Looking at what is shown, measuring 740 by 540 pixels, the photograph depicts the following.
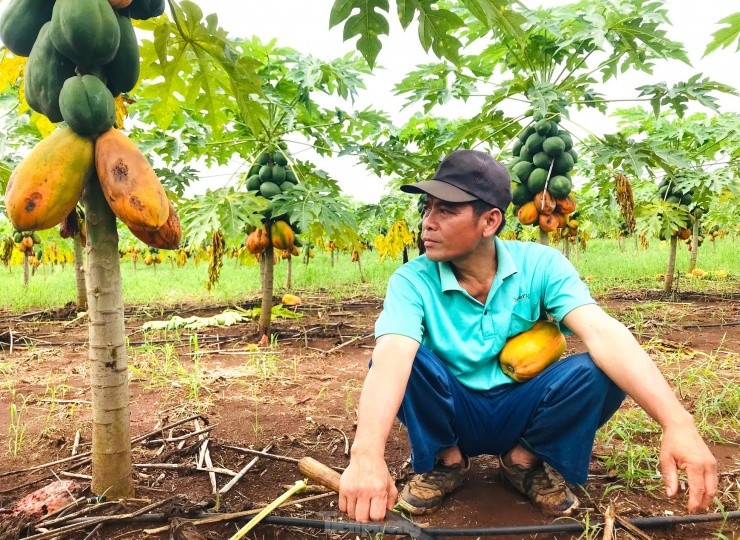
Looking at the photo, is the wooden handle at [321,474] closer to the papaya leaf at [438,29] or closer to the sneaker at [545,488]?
the sneaker at [545,488]

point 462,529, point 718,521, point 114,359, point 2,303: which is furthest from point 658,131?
point 2,303

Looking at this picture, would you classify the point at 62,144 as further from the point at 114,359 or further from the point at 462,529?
the point at 462,529

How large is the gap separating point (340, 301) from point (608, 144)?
487 centimetres

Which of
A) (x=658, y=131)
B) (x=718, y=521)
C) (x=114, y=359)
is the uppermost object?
(x=658, y=131)

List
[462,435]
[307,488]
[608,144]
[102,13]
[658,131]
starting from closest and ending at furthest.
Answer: [102,13] < [307,488] < [462,435] < [608,144] < [658,131]

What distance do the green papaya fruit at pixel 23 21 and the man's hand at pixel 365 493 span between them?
56.6 inches

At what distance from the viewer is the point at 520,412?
1.97m

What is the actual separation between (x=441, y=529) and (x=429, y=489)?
0.29 m

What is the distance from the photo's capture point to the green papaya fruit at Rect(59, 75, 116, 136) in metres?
1.40

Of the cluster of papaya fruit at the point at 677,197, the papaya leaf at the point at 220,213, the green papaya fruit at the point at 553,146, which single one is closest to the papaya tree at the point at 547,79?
the green papaya fruit at the point at 553,146

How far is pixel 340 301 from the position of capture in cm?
809

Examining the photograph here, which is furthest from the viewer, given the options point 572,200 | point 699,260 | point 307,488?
point 699,260

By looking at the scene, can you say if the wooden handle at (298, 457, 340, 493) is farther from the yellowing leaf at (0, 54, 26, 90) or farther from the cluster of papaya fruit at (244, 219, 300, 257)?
the cluster of papaya fruit at (244, 219, 300, 257)

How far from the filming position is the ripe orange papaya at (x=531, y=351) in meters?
1.94
